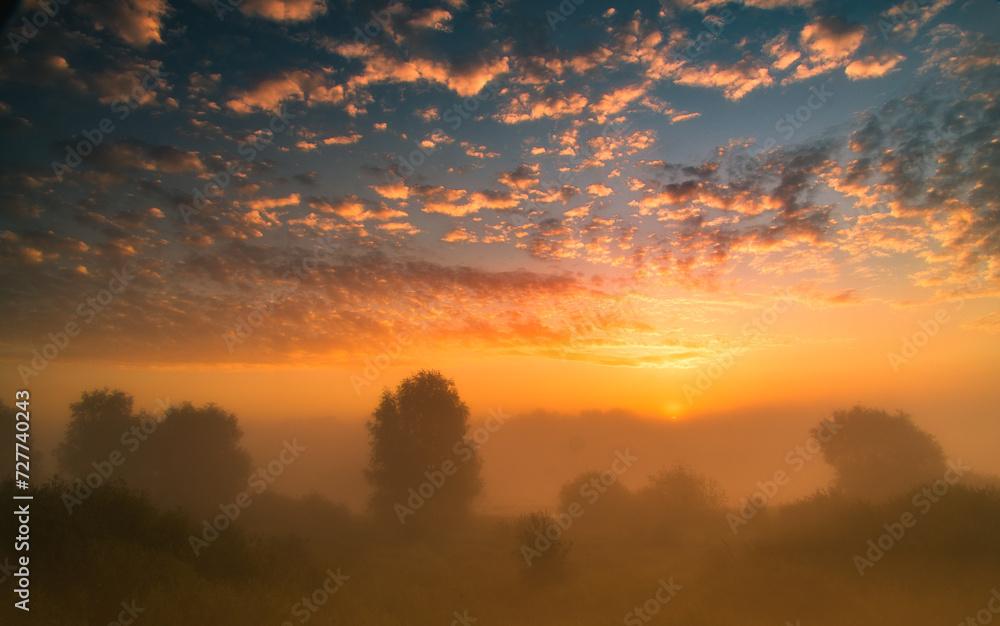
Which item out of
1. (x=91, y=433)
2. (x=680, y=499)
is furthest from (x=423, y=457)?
(x=91, y=433)

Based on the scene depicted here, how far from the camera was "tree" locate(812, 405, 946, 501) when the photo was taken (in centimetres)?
4152

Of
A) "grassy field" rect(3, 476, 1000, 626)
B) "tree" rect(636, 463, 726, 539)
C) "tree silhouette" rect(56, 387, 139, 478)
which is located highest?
"tree" rect(636, 463, 726, 539)

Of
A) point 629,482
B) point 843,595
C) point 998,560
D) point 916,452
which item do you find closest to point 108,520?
point 843,595

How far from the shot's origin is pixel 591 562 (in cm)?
2717

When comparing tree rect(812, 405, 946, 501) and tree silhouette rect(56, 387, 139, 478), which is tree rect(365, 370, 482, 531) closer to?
tree silhouette rect(56, 387, 139, 478)

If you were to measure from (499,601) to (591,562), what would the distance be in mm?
9759

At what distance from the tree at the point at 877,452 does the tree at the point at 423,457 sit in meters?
43.7

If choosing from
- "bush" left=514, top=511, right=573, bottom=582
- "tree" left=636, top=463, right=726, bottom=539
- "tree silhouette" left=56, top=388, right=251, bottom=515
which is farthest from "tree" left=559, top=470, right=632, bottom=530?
"tree silhouette" left=56, top=388, right=251, bottom=515

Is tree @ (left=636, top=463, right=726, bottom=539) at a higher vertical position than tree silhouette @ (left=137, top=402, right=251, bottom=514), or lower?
higher

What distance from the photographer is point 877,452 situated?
42875 mm

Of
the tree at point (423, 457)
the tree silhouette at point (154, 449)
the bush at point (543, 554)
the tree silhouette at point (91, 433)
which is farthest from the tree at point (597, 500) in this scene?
the tree silhouette at point (91, 433)

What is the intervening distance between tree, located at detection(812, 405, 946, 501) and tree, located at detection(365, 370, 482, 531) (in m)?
43.7

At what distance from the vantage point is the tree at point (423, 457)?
124ft

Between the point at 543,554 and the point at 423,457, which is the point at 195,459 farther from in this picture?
the point at 543,554
